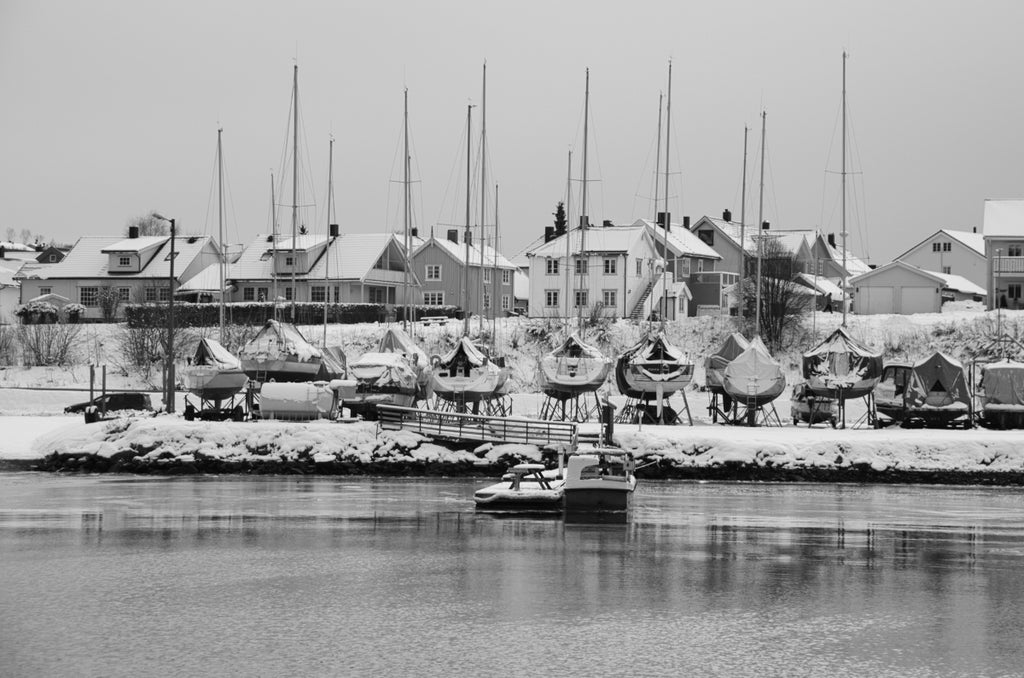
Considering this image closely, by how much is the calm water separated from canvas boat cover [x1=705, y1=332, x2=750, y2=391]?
932 inches

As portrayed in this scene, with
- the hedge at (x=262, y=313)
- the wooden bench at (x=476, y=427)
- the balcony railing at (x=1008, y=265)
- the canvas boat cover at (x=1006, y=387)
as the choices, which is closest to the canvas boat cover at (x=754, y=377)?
the canvas boat cover at (x=1006, y=387)

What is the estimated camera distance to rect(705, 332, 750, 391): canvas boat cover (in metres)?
57.0

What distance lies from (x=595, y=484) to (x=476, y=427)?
43.7ft

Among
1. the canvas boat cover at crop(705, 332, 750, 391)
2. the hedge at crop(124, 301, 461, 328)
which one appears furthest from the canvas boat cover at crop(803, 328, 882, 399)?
the hedge at crop(124, 301, 461, 328)

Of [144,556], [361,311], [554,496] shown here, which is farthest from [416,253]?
[144,556]

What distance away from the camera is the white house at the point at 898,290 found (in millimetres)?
92750

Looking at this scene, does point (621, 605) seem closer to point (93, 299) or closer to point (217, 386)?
point (217, 386)

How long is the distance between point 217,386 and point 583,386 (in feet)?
48.4

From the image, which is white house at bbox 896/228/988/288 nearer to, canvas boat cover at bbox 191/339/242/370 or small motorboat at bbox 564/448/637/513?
canvas boat cover at bbox 191/339/242/370

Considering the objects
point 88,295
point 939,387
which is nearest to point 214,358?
point 939,387

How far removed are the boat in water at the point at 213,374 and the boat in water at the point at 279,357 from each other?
3.87ft

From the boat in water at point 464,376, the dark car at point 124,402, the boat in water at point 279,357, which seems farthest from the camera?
the dark car at point 124,402

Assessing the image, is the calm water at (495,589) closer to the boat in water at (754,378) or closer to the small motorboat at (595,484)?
the small motorboat at (595,484)

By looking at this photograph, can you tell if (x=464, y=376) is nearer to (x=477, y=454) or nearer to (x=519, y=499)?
(x=477, y=454)
